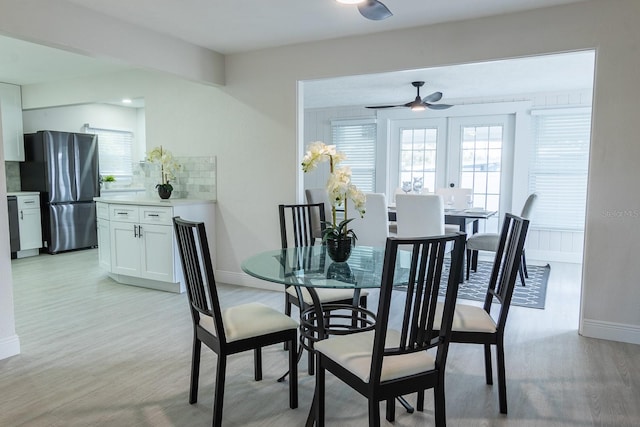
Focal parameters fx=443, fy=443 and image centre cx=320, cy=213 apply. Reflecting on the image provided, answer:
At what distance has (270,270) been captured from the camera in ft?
7.62

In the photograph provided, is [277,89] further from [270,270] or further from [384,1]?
[270,270]

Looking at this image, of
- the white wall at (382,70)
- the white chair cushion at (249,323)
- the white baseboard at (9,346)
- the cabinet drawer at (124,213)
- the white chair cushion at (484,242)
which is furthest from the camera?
the white chair cushion at (484,242)

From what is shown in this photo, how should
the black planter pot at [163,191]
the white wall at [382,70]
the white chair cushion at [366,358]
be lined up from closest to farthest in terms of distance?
the white chair cushion at [366,358] → the white wall at [382,70] → the black planter pot at [163,191]

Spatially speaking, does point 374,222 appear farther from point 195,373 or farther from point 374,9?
point 195,373

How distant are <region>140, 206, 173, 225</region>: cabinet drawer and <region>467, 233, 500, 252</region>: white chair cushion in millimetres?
3244

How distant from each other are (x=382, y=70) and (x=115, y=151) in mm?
5522

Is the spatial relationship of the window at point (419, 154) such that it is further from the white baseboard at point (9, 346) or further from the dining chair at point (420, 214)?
the white baseboard at point (9, 346)

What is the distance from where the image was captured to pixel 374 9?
8.12 ft

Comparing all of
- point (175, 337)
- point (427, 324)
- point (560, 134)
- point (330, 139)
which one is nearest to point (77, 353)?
point (175, 337)

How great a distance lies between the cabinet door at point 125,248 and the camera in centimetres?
456

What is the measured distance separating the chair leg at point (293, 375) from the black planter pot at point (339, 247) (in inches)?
20.8

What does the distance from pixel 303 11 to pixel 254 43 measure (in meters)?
1.01

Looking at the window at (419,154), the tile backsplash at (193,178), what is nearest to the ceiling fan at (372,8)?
the tile backsplash at (193,178)

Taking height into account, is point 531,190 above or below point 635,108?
below
